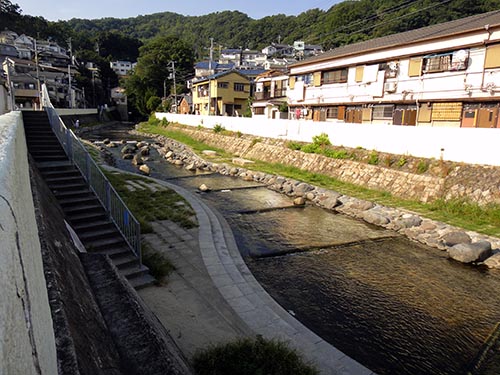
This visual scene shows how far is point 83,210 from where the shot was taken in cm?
941

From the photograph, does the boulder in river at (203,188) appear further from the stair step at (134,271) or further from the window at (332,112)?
the window at (332,112)

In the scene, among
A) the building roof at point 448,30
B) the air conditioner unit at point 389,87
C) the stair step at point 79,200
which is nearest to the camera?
the stair step at point 79,200

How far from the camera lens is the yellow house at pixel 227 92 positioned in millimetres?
51156

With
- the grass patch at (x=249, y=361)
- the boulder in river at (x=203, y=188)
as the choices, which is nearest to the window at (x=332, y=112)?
→ the boulder in river at (x=203, y=188)

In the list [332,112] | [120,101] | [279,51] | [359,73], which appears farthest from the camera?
[279,51]

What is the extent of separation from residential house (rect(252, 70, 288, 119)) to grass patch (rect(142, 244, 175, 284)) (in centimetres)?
3303

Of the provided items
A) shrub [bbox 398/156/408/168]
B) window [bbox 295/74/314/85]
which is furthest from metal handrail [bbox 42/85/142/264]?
window [bbox 295/74/314/85]

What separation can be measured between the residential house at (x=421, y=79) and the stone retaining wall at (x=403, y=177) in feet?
24.3

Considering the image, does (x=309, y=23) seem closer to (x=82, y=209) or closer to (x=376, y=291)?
(x=376, y=291)

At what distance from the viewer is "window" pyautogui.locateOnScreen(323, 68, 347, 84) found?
29.9 m

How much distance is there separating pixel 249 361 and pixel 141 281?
3.78m

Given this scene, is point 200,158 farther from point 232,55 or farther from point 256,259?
point 232,55

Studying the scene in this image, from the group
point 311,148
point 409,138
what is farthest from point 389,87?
point 409,138

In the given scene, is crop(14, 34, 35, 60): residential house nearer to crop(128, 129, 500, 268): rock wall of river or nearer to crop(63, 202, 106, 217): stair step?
crop(128, 129, 500, 268): rock wall of river
